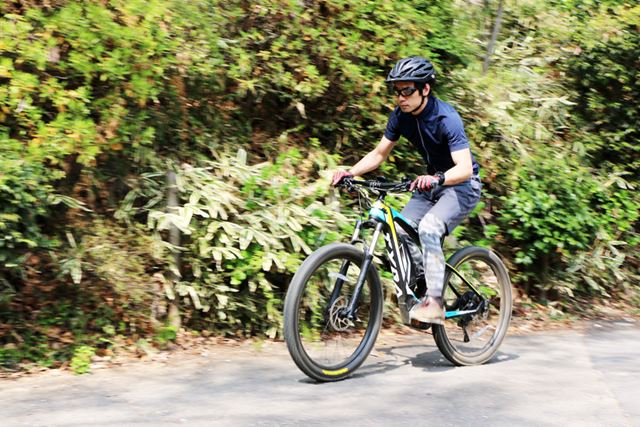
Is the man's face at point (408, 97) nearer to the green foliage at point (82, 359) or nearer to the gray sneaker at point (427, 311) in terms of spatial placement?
the gray sneaker at point (427, 311)

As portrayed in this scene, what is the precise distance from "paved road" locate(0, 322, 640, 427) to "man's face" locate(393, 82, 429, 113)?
6.45 ft

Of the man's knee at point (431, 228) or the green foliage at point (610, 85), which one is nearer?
the man's knee at point (431, 228)

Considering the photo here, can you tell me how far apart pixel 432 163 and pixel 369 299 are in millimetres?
1172

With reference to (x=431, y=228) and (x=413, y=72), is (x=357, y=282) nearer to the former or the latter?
(x=431, y=228)

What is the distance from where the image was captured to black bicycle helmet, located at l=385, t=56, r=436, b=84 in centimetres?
564

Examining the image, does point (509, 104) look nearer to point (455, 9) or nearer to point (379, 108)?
point (455, 9)

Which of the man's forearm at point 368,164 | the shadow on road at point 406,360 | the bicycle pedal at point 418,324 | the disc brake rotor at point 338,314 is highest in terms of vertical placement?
the man's forearm at point 368,164

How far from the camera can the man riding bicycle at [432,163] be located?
569 centimetres

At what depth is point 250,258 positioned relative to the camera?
6527 millimetres

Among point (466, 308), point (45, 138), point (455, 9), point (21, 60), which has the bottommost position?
point (466, 308)

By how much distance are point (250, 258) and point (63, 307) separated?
4.97ft

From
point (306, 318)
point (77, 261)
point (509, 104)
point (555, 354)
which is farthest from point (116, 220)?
point (509, 104)

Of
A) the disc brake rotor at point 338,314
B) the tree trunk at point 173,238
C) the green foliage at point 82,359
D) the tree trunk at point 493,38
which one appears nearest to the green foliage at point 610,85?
the tree trunk at point 493,38

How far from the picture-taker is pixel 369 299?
19.2 ft
